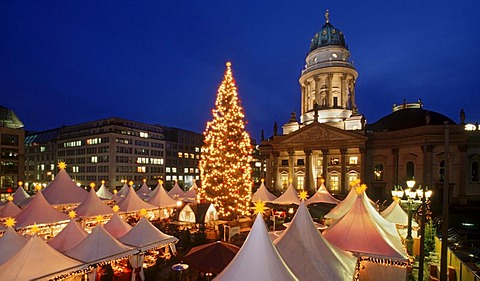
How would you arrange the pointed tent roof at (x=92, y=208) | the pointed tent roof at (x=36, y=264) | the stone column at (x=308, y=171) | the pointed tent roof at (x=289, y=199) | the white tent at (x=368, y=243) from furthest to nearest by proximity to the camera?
the stone column at (x=308, y=171)
the pointed tent roof at (x=289, y=199)
the pointed tent roof at (x=92, y=208)
the white tent at (x=368, y=243)
the pointed tent roof at (x=36, y=264)

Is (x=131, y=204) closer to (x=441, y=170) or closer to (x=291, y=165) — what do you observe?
(x=291, y=165)

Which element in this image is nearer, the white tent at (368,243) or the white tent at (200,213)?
the white tent at (368,243)

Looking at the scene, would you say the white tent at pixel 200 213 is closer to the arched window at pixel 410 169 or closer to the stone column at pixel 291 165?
the stone column at pixel 291 165

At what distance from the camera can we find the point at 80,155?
6925 cm

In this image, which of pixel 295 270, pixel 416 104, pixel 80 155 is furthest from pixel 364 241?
pixel 80 155

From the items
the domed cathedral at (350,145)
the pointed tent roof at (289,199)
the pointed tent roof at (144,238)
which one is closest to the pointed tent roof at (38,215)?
the pointed tent roof at (144,238)

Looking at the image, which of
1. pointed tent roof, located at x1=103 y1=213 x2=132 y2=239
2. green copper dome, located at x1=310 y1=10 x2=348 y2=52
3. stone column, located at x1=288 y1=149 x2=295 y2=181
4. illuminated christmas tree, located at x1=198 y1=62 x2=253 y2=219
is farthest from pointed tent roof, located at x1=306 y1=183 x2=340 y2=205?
green copper dome, located at x1=310 y1=10 x2=348 y2=52

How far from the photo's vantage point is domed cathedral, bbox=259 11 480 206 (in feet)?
115

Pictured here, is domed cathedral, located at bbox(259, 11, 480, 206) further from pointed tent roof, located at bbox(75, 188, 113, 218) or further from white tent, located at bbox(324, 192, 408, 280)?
pointed tent roof, located at bbox(75, 188, 113, 218)

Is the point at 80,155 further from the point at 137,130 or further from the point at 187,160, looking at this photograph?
the point at 187,160

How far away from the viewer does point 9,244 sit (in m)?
11.4

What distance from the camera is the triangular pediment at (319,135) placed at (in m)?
42.2

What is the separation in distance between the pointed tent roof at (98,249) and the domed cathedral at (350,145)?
29.1 m

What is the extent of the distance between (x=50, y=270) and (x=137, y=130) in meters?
63.3
